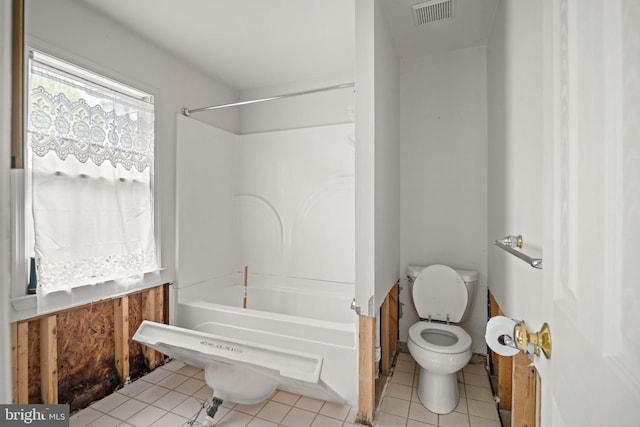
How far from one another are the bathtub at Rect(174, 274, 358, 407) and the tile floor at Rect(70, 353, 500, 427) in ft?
0.37

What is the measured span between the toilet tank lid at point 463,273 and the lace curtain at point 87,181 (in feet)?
7.30

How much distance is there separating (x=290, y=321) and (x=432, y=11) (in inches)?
97.0

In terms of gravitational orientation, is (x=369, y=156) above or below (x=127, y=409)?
above

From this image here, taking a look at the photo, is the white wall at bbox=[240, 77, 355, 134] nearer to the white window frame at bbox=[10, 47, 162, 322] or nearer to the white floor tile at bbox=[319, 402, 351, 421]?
the white window frame at bbox=[10, 47, 162, 322]

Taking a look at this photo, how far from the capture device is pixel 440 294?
93.6 inches

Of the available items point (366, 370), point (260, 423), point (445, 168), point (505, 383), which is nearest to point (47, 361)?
point (260, 423)

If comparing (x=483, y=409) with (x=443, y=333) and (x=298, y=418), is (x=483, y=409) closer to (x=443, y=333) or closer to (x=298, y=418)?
(x=443, y=333)

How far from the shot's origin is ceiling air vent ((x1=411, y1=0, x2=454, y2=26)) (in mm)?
1982

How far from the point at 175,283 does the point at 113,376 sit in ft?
2.56

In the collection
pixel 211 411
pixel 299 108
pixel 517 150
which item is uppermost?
pixel 299 108

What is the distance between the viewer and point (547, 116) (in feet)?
2.06

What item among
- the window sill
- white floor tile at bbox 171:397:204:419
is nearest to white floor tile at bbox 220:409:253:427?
white floor tile at bbox 171:397:204:419

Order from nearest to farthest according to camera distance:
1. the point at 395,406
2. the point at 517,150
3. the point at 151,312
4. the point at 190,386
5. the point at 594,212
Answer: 1. the point at 594,212
2. the point at 517,150
3. the point at 395,406
4. the point at 190,386
5. the point at 151,312

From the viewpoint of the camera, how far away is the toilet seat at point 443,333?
74.9 inches
